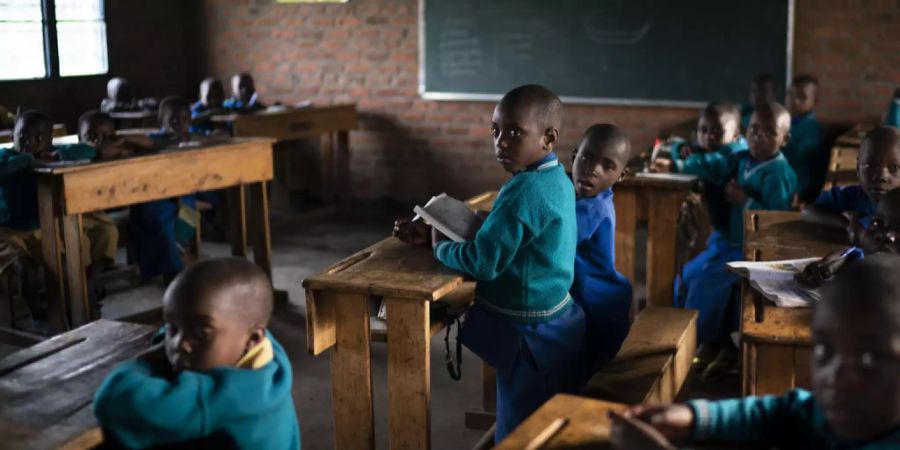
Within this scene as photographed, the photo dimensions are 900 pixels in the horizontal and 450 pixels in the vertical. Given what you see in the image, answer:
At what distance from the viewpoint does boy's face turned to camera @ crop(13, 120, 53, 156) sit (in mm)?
4582

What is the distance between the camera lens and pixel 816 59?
22.9ft

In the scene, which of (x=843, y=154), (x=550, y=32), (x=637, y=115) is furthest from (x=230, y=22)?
(x=843, y=154)

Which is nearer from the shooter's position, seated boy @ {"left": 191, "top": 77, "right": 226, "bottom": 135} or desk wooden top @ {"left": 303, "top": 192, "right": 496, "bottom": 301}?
desk wooden top @ {"left": 303, "top": 192, "right": 496, "bottom": 301}

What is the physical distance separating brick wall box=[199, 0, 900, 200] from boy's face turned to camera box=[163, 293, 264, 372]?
5965 millimetres

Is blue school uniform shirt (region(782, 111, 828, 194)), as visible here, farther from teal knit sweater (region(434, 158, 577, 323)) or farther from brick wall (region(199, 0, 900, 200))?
teal knit sweater (region(434, 158, 577, 323))

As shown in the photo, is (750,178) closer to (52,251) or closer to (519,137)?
(519,137)

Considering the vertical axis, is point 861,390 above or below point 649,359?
above

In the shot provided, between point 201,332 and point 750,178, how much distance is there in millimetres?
2999

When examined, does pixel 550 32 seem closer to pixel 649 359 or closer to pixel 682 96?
pixel 682 96

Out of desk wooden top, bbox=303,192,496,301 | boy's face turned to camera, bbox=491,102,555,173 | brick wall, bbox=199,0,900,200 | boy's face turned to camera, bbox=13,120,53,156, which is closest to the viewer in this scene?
desk wooden top, bbox=303,192,496,301

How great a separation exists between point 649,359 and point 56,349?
1.52 meters

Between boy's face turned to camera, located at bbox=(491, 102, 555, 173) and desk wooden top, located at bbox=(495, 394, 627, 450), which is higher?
boy's face turned to camera, located at bbox=(491, 102, 555, 173)

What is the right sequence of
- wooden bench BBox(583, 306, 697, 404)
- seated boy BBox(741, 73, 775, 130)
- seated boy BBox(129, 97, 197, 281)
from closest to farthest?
wooden bench BBox(583, 306, 697, 404), seated boy BBox(129, 97, 197, 281), seated boy BBox(741, 73, 775, 130)

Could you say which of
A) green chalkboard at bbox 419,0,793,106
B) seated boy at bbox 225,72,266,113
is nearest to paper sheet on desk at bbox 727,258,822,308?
green chalkboard at bbox 419,0,793,106
